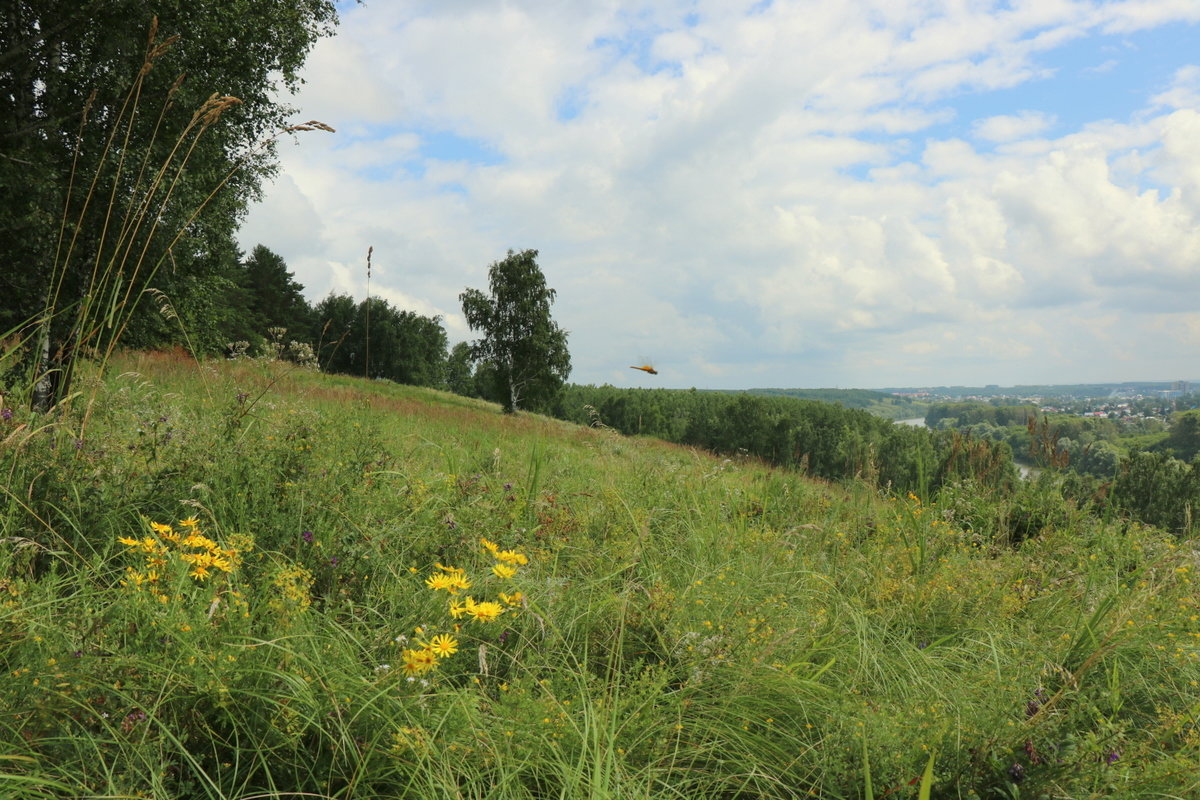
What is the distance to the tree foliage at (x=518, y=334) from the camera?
33.3m

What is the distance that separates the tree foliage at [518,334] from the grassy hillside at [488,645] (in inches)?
1144

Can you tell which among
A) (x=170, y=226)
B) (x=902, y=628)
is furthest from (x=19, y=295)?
(x=902, y=628)

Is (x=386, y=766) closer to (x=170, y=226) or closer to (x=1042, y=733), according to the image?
(x=1042, y=733)

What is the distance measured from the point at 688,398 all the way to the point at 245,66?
102m

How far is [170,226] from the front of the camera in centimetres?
811

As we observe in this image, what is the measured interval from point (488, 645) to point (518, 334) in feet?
106

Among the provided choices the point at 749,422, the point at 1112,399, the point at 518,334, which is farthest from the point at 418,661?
the point at 1112,399

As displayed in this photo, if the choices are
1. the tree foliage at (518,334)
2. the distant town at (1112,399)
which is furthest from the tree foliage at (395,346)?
the distant town at (1112,399)

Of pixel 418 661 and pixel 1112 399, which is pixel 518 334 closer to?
pixel 418 661

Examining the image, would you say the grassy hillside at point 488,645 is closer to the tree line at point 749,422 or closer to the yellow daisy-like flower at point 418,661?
the yellow daisy-like flower at point 418,661

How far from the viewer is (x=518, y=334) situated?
112 feet

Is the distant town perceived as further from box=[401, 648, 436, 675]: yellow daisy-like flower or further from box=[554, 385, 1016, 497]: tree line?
box=[401, 648, 436, 675]: yellow daisy-like flower

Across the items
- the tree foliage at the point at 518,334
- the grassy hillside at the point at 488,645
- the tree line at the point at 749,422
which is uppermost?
the tree foliage at the point at 518,334

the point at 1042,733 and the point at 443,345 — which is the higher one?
the point at 443,345
